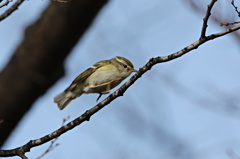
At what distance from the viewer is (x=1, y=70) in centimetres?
684

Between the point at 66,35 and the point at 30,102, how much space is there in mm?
1021

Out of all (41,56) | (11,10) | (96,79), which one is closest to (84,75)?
(96,79)

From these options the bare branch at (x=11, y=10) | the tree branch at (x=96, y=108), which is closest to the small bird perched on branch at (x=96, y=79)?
the tree branch at (x=96, y=108)

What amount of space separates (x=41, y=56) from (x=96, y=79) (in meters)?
2.07

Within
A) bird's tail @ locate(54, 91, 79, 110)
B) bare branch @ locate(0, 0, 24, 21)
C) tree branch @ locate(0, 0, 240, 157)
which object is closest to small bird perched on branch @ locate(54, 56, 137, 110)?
bird's tail @ locate(54, 91, 79, 110)

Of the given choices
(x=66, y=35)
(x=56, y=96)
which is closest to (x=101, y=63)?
(x=56, y=96)

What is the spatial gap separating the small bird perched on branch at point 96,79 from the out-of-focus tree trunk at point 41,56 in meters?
1.65

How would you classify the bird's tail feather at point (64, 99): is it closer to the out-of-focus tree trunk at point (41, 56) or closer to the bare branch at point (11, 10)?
the bare branch at point (11, 10)

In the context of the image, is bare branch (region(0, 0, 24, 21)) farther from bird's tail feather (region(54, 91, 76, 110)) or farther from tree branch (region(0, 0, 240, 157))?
bird's tail feather (region(54, 91, 76, 110))

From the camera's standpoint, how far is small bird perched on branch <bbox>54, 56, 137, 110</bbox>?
458 centimetres

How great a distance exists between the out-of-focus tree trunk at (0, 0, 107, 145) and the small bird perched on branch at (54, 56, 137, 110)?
165 centimetres

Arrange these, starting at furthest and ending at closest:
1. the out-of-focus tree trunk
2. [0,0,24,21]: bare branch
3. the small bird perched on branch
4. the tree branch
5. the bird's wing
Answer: the out-of-focus tree trunk → the bird's wing → the small bird perched on branch → [0,0,24,21]: bare branch → the tree branch

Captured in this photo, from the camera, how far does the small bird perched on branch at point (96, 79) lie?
4.58 metres

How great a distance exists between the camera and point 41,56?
21.7ft
